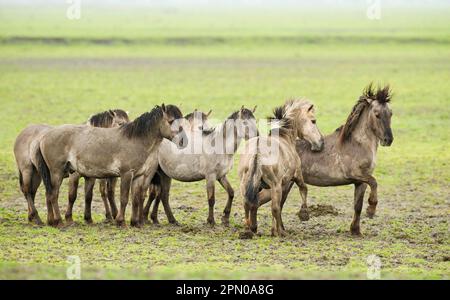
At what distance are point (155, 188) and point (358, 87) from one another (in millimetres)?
19351

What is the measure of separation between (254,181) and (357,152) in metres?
1.60

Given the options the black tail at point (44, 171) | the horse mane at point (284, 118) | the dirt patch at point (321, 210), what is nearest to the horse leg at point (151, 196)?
the black tail at point (44, 171)

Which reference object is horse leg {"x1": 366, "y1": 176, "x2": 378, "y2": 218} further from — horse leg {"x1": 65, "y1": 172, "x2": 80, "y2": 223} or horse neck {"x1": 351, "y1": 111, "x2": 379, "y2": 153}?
horse leg {"x1": 65, "y1": 172, "x2": 80, "y2": 223}

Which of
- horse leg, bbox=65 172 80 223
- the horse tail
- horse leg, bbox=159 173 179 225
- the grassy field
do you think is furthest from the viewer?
horse leg, bbox=159 173 179 225

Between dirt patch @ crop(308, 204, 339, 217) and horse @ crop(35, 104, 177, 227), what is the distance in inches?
103

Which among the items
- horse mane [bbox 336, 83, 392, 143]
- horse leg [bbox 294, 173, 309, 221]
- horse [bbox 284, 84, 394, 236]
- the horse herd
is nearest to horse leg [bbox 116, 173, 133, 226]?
the horse herd

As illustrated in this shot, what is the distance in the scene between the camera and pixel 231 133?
1213 centimetres

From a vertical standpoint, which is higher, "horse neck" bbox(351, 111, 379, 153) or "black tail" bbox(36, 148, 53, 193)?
"horse neck" bbox(351, 111, 379, 153)

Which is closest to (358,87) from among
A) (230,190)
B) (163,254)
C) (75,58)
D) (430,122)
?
(430,122)

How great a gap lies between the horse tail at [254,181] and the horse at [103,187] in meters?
2.37

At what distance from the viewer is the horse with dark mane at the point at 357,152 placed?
1159cm

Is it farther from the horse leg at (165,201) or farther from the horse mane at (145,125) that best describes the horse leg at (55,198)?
the horse leg at (165,201)

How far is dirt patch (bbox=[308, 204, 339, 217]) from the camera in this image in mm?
13087

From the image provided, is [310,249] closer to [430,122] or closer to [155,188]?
[155,188]
